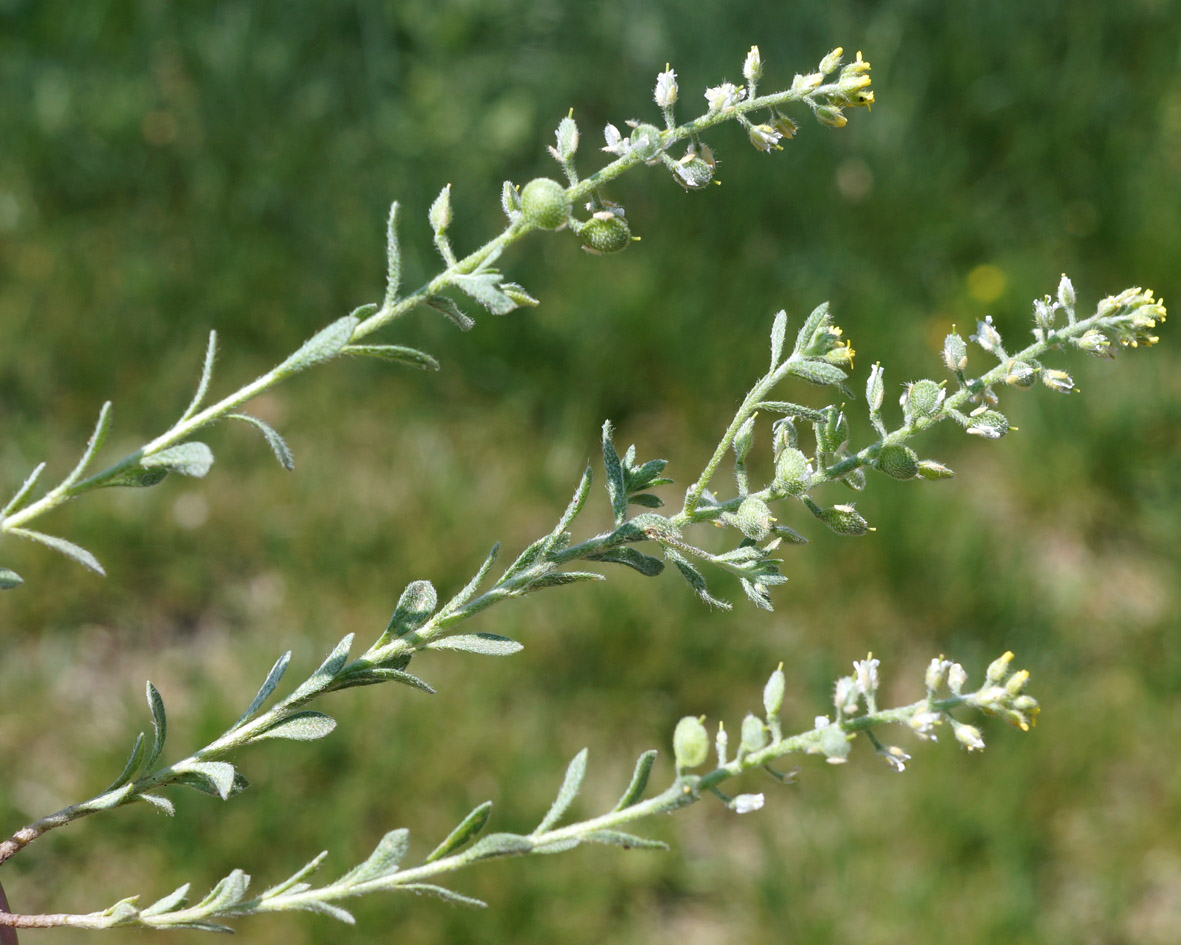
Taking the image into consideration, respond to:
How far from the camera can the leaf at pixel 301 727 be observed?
31.4 inches

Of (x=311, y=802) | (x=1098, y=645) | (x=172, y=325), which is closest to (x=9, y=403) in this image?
(x=172, y=325)

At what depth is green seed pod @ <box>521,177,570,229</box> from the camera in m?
0.80

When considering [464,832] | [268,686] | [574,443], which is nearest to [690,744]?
[464,832]

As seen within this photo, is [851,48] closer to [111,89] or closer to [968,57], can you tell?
[968,57]

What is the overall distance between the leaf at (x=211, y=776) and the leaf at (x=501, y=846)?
16 cm

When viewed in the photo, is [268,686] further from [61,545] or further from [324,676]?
[61,545]

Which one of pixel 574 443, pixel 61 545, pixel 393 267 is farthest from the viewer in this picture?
Answer: pixel 574 443

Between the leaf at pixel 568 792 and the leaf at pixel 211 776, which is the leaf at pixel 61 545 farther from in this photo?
the leaf at pixel 568 792

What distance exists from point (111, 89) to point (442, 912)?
8.53 ft

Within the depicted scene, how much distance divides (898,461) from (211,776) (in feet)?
1.67

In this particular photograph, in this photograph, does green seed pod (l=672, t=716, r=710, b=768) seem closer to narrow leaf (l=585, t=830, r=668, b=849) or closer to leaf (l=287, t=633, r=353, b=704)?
narrow leaf (l=585, t=830, r=668, b=849)

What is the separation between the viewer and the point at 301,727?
0.81 meters

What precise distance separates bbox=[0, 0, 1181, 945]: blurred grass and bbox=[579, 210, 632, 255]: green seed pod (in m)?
2.11

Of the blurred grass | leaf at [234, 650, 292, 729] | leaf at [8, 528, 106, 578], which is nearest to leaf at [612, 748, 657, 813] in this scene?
leaf at [234, 650, 292, 729]
